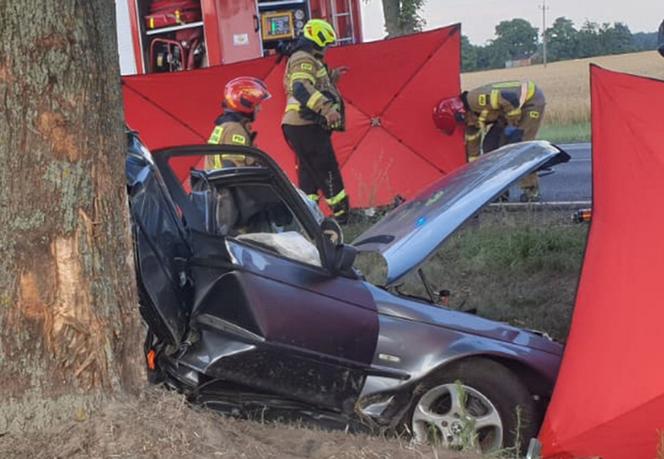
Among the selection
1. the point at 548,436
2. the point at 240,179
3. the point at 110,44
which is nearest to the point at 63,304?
the point at 110,44

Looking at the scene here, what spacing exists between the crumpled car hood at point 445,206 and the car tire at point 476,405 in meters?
0.47

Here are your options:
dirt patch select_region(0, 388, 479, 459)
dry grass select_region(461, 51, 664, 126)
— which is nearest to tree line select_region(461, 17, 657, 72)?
dry grass select_region(461, 51, 664, 126)

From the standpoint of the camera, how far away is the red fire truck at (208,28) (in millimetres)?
11773

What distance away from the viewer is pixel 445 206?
14.9 feet

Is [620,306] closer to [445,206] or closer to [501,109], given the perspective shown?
[445,206]

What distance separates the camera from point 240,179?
4395mm

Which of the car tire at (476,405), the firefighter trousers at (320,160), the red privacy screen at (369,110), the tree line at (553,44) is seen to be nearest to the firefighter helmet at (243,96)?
the firefighter trousers at (320,160)

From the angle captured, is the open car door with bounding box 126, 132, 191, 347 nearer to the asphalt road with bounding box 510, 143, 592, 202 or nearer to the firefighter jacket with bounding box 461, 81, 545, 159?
the asphalt road with bounding box 510, 143, 592, 202

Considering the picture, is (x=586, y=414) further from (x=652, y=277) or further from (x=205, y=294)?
(x=205, y=294)

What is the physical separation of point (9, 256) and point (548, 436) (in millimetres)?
2195

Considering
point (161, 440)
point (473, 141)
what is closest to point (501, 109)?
point (473, 141)

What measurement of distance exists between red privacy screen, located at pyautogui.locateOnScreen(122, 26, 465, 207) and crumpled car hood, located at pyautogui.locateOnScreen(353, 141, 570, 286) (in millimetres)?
5042

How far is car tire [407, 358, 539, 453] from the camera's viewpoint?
13.3ft

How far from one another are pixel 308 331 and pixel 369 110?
21.3 feet
